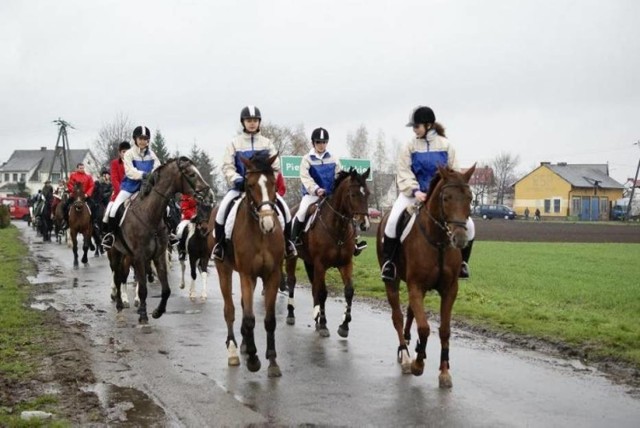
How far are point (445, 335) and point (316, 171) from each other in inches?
199

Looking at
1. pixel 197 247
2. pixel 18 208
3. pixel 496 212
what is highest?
pixel 18 208

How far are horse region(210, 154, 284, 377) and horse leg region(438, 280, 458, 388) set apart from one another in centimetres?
198

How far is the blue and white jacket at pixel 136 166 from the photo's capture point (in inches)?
519

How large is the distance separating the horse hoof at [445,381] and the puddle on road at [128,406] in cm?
316

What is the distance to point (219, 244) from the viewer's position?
9758 mm

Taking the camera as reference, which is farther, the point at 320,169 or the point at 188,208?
the point at 188,208

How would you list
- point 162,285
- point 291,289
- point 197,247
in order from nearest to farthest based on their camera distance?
1. point 162,285
2. point 291,289
3. point 197,247

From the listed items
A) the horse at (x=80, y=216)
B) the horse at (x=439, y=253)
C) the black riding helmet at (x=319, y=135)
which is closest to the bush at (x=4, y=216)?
the horse at (x=80, y=216)

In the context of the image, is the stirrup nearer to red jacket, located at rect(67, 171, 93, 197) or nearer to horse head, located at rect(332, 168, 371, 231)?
horse head, located at rect(332, 168, 371, 231)

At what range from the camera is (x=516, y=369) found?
899 cm

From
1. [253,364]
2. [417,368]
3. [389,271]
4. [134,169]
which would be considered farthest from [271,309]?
[134,169]

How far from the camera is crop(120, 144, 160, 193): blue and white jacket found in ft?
43.3

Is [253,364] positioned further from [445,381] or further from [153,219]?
[153,219]

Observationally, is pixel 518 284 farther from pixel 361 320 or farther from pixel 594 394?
pixel 594 394
